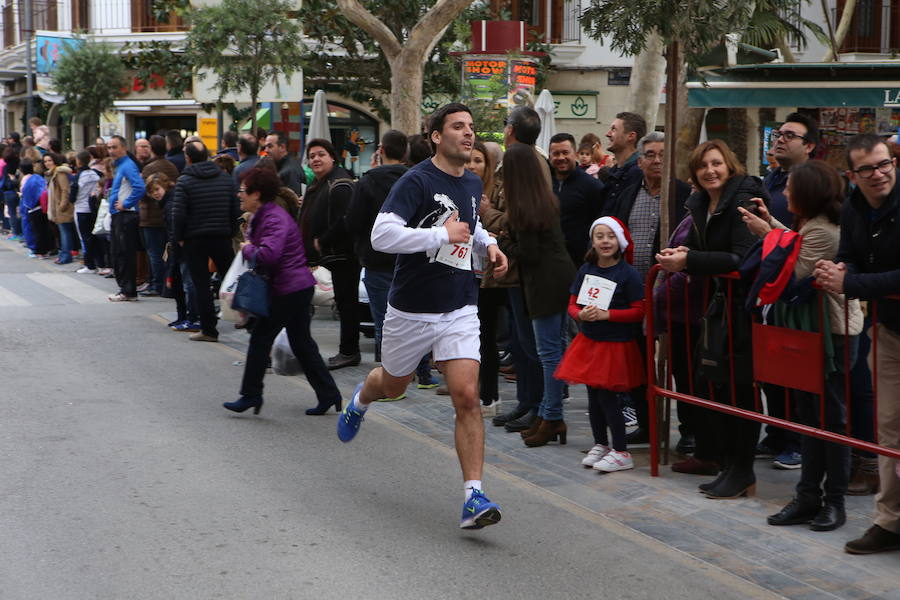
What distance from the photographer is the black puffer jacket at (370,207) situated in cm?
946

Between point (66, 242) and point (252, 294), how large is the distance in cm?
1227

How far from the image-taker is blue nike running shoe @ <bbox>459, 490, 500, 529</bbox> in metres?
5.52

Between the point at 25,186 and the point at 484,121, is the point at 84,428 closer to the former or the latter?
the point at 484,121

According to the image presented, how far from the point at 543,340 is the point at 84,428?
10.1ft

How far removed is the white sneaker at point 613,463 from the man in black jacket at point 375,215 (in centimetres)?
311

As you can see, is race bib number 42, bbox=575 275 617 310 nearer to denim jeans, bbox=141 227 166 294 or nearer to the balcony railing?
denim jeans, bbox=141 227 166 294

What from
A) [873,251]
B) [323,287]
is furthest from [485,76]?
[873,251]

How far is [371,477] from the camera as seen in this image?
677cm

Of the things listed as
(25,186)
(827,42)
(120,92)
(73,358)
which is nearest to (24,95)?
(120,92)

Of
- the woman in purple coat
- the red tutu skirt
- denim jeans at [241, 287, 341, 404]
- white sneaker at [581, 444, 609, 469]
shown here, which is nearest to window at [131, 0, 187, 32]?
the woman in purple coat

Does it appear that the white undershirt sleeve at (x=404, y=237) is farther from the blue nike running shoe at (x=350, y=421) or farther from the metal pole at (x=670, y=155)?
the metal pole at (x=670, y=155)

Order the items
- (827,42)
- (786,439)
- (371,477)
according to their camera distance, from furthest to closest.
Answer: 1. (827,42)
2. (786,439)
3. (371,477)

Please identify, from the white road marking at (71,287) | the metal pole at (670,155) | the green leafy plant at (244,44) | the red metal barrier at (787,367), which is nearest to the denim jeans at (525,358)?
the metal pole at (670,155)

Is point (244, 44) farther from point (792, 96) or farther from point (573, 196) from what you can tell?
point (573, 196)
